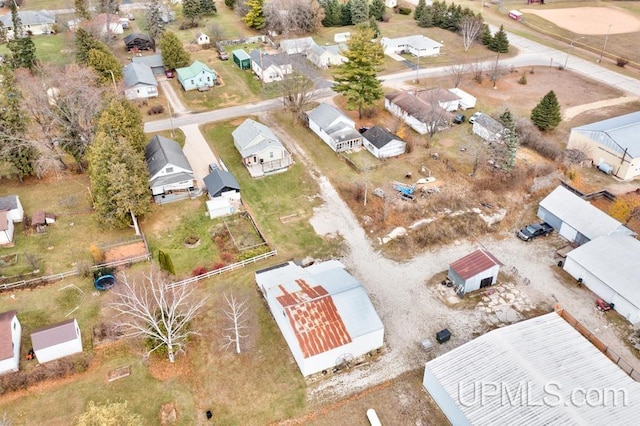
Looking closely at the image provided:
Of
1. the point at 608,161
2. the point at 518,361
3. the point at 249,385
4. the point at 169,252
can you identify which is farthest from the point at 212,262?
the point at 608,161

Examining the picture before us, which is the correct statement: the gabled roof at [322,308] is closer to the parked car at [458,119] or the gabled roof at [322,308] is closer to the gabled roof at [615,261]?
the gabled roof at [615,261]

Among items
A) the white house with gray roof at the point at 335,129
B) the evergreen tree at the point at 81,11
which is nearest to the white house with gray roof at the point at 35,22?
the evergreen tree at the point at 81,11

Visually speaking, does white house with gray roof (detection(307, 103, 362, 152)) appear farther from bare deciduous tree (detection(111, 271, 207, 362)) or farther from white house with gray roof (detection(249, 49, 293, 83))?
bare deciduous tree (detection(111, 271, 207, 362))

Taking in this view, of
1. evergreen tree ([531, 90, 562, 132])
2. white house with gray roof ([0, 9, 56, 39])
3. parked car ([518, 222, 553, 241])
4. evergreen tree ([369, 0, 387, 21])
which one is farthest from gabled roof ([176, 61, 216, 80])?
parked car ([518, 222, 553, 241])

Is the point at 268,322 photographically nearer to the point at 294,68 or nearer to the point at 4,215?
the point at 4,215

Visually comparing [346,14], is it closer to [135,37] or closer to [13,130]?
[135,37]

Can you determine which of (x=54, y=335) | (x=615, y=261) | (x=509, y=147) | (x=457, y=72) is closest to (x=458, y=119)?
(x=509, y=147)
